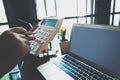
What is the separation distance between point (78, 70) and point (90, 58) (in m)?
0.09

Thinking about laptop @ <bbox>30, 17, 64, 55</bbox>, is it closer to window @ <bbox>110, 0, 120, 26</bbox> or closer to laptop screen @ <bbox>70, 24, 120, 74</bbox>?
laptop screen @ <bbox>70, 24, 120, 74</bbox>

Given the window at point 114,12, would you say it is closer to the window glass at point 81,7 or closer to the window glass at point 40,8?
the window glass at point 81,7

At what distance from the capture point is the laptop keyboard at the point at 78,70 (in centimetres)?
58

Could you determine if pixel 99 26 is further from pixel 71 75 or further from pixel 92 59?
pixel 71 75

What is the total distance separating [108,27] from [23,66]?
1.71ft

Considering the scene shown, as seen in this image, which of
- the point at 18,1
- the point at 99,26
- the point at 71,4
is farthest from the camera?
the point at 71,4

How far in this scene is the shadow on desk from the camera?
0.76 metres

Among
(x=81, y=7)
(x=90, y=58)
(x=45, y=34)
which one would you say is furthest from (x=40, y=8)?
(x=90, y=58)

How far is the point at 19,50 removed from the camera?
38 cm

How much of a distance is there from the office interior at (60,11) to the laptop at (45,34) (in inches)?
10.3

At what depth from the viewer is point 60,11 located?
147cm

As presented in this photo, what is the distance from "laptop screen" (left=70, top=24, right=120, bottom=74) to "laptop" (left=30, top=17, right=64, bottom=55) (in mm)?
129

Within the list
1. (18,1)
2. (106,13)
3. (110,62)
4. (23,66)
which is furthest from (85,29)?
(106,13)

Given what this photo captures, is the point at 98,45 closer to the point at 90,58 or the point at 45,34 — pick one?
the point at 90,58
